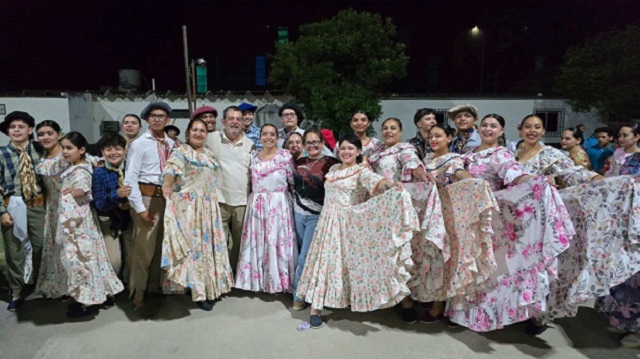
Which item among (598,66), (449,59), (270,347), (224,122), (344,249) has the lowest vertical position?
(270,347)

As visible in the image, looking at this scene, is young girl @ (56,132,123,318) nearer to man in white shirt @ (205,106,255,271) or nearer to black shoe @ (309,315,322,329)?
man in white shirt @ (205,106,255,271)

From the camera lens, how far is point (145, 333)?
3.05 metres

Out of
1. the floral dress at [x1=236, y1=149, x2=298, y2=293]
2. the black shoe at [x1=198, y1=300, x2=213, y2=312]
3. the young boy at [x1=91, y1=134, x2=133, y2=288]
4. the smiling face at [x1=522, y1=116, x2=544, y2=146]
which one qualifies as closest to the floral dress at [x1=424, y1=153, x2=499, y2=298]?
the smiling face at [x1=522, y1=116, x2=544, y2=146]

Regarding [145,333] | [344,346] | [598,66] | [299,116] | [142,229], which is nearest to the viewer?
[344,346]

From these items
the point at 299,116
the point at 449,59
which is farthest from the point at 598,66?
the point at 299,116

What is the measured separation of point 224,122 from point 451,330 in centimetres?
258

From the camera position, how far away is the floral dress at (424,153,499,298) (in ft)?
9.22

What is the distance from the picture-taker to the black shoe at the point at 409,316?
3.19 meters

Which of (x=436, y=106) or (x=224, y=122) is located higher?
(x=436, y=106)

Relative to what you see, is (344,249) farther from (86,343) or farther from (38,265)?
(38,265)

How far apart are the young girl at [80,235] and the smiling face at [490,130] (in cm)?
309

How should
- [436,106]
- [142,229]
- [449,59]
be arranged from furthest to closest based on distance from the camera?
[449,59]
[436,106]
[142,229]

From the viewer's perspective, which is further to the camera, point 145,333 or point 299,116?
point 299,116

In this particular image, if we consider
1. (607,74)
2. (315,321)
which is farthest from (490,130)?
(607,74)
